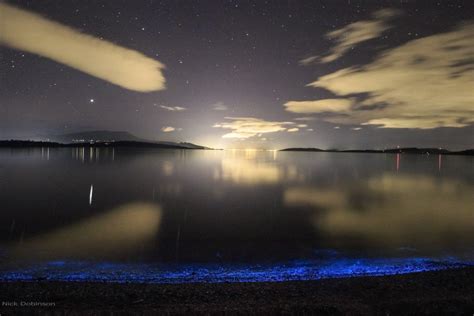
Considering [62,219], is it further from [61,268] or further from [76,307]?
[76,307]

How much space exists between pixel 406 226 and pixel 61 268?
55.9ft

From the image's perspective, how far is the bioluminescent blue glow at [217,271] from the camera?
907 cm

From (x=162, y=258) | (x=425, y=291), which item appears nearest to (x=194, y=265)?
(x=162, y=258)

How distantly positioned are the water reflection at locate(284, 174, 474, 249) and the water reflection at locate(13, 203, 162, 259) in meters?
8.94

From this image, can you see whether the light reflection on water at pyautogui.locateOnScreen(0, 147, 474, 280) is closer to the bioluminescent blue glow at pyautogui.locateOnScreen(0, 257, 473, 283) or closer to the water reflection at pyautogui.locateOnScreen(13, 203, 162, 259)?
the water reflection at pyautogui.locateOnScreen(13, 203, 162, 259)

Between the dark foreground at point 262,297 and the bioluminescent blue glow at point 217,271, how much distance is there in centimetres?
112

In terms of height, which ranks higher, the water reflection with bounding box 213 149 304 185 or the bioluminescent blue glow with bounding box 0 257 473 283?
the water reflection with bounding box 213 149 304 185

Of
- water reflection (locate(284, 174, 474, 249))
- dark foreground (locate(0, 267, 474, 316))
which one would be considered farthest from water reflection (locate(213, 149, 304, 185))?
dark foreground (locate(0, 267, 474, 316))

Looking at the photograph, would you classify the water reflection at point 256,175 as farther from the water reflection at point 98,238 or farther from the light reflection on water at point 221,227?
the water reflection at point 98,238

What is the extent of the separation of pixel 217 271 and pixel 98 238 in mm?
6753

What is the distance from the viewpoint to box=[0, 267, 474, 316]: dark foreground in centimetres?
593

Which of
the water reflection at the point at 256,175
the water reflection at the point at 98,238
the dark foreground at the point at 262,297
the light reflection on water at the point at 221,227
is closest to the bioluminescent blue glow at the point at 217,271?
the light reflection on water at the point at 221,227

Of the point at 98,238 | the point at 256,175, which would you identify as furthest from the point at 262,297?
the point at 256,175

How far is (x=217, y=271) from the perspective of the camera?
9.99m
